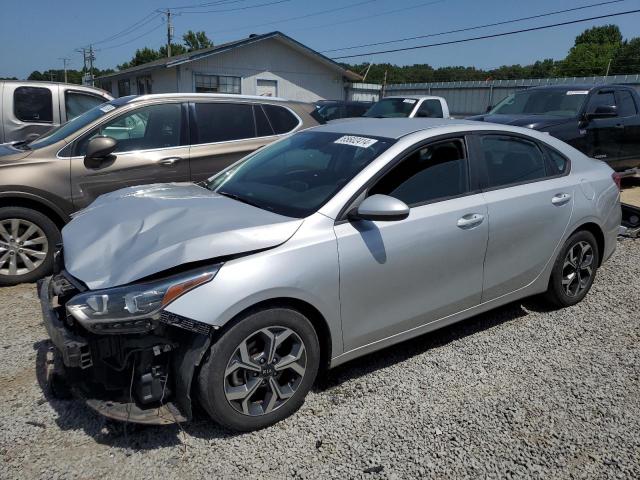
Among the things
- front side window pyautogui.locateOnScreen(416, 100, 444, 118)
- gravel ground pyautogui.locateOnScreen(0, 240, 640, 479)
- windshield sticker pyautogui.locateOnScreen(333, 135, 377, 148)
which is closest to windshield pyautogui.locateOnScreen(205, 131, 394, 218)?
windshield sticker pyautogui.locateOnScreen(333, 135, 377, 148)

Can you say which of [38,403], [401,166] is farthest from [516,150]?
[38,403]

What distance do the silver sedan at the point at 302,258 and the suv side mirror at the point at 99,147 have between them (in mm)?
1334

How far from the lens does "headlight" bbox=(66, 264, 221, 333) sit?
2475 millimetres

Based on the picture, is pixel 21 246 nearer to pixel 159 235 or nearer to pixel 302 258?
pixel 159 235

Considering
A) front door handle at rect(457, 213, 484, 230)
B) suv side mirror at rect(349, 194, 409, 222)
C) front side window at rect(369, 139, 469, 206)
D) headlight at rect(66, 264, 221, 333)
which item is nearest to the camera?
headlight at rect(66, 264, 221, 333)

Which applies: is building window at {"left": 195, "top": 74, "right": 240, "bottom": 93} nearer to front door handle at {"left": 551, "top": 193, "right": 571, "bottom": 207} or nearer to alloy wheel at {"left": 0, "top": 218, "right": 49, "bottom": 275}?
alloy wheel at {"left": 0, "top": 218, "right": 49, "bottom": 275}

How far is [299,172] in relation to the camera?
142 inches

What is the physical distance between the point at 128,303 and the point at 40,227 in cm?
296

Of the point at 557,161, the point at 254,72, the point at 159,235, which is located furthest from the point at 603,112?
the point at 254,72

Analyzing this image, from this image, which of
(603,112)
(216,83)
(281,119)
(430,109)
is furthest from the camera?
(216,83)

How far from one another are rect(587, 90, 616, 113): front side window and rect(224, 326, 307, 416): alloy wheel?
26.0ft

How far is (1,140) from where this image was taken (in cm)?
770

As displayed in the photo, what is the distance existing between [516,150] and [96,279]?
3133 mm

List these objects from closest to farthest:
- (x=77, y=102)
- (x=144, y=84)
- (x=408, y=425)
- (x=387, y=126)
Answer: (x=408, y=425)
(x=387, y=126)
(x=77, y=102)
(x=144, y=84)
